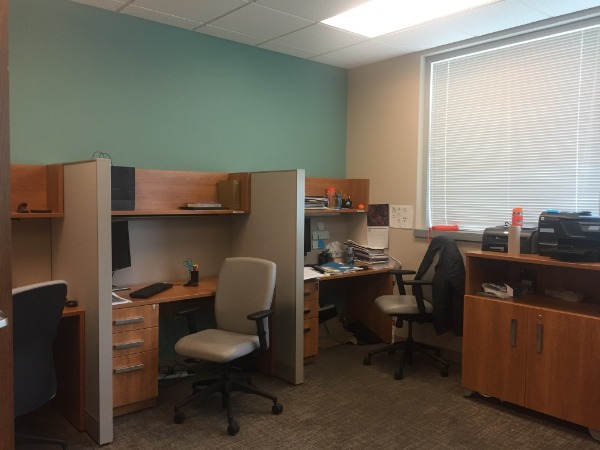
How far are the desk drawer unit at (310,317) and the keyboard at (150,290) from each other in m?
1.08

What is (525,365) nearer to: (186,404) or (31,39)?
(186,404)

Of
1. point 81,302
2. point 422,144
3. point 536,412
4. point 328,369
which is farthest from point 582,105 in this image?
point 81,302

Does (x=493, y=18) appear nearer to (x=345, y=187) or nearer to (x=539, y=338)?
(x=345, y=187)

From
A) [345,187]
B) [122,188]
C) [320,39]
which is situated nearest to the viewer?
[122,188]

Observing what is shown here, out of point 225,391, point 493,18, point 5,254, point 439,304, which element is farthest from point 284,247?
point 5,254

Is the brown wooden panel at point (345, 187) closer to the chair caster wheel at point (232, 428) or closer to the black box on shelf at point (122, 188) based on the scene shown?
the black box on shelf at point (122, 188)

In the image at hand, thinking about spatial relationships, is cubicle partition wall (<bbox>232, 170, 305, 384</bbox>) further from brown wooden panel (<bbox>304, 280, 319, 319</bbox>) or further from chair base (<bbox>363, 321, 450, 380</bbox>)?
Answer: chair base (<bbox>363, 321, 450, 380</bbox>)

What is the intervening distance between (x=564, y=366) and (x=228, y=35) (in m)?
3.43

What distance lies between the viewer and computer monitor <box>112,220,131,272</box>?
335cm

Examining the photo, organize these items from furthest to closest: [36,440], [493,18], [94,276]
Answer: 1. [493,18]
2. [94,276]
3. [36,440]

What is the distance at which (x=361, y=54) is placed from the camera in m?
4.53

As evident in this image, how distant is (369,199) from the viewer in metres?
4.88

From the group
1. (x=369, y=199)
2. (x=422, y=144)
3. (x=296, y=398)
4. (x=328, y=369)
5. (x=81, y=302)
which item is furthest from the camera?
(x=369, y=199)

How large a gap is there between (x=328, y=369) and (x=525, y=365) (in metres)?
1.50
